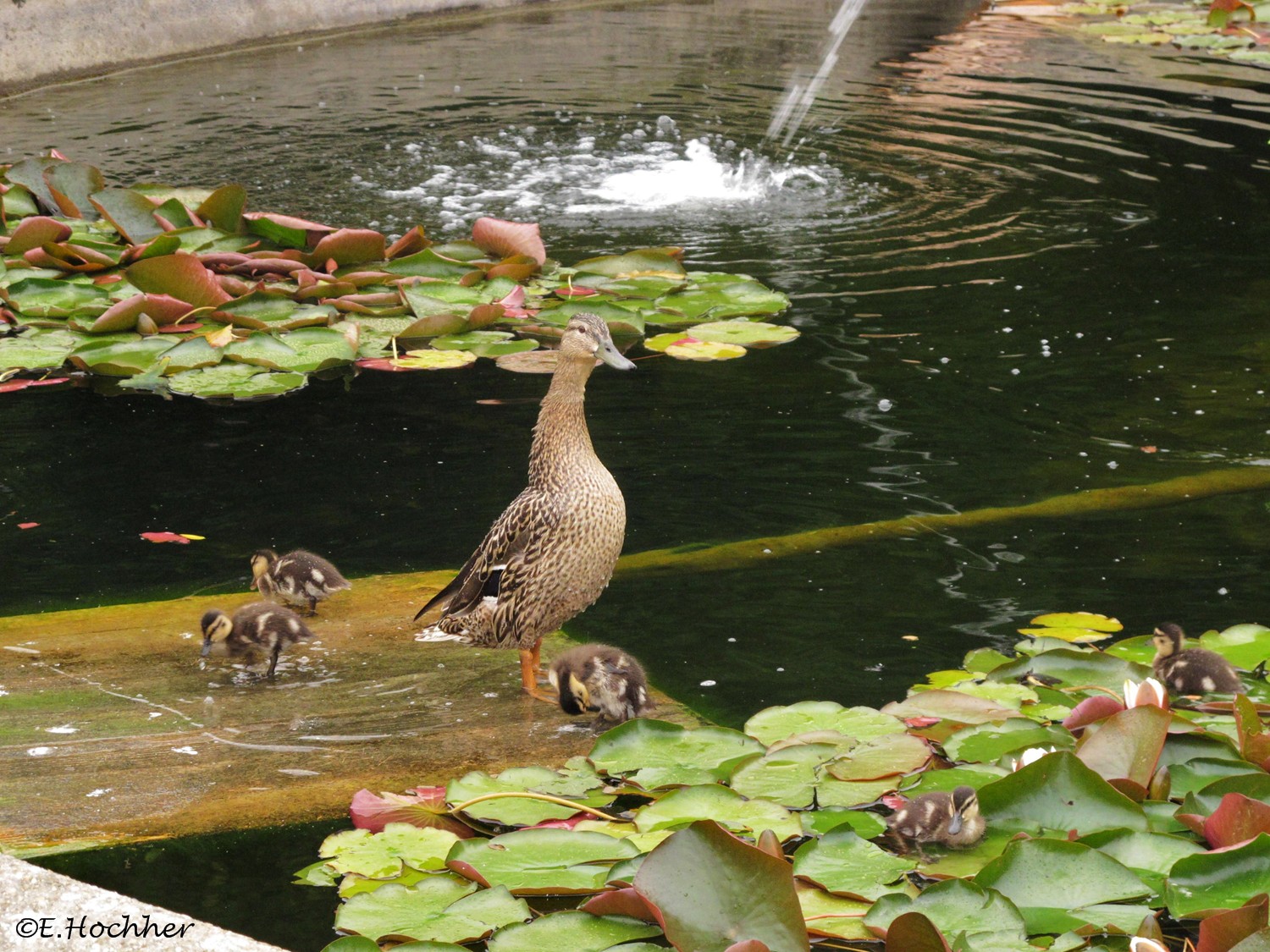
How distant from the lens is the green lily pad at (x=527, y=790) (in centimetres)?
311

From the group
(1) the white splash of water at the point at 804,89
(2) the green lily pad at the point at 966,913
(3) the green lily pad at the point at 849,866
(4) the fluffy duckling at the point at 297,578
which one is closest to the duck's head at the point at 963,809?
(3) the green lily pad at the point at 849,866

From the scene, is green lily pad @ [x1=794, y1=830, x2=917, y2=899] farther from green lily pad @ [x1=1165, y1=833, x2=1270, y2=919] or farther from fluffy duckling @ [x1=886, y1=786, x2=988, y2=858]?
green lily pad @ [x1=1165, y1=833, x2=1270, y2=919]

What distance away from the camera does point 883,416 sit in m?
5.60

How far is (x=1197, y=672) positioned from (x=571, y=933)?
66.9 inches

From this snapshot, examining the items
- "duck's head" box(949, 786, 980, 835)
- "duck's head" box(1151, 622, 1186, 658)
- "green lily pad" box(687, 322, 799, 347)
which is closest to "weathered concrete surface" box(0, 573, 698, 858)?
"duck's head" box(949, 786, 980, 835)

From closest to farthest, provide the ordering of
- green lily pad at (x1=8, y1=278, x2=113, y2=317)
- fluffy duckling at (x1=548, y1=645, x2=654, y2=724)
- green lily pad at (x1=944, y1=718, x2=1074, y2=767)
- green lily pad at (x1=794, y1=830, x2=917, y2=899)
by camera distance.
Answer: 1. green lily pad at (x1=794, y1=830, x2=917, y2=899)
2. green lily pad at (x1=944, y1=718, x2=1074, y2=767)
3. fluffy duckling at (x1=548, y1=645, x2=654, y2=724)
4. green lily pad at (x1=8, y1=278, x2=113, y2=317)

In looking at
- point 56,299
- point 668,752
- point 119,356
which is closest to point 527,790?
point 668,752

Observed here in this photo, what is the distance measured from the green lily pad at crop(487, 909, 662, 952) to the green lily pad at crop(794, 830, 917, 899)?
368 mm

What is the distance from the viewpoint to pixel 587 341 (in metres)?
4.10

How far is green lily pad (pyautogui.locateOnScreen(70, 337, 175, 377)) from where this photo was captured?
6.16m

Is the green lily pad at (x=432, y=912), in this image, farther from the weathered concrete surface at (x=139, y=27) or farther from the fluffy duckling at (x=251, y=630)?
the weathered concrete surface at (x=139, y=27)

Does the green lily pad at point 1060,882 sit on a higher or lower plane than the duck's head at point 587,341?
lower

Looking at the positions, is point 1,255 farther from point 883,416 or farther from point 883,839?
point 883,839

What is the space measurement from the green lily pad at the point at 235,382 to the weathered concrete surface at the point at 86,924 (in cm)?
366
